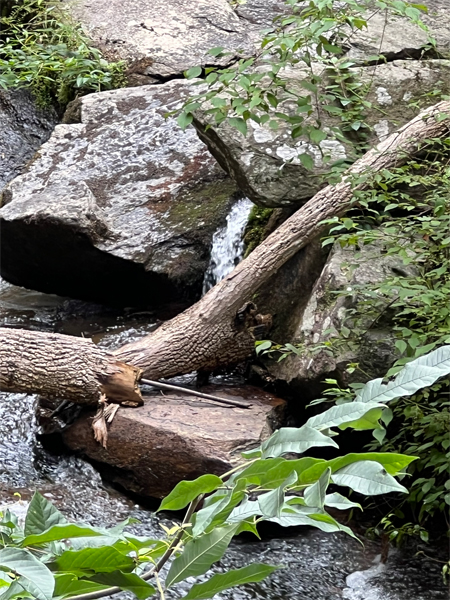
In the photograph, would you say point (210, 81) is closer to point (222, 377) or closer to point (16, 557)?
point (222, 377)

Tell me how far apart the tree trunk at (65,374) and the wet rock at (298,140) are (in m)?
1.37

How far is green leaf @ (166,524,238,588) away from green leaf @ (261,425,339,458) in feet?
0.27

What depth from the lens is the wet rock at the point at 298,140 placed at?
4586mm

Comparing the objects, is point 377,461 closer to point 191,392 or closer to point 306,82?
point 191,392

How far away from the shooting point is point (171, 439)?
3.71 metres

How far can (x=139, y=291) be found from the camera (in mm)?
5383

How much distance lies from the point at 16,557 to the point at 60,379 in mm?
3361

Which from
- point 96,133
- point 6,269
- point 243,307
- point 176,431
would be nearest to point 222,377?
point 243,307

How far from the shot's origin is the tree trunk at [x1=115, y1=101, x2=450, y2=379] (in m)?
4.26

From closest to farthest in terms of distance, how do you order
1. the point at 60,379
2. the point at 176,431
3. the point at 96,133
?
the point at 176,431
the point at 60,379
the point at 96,133

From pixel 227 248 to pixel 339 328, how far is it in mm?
1568

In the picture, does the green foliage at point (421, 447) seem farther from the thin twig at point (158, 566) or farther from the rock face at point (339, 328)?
the thin twig at point (158, 566)

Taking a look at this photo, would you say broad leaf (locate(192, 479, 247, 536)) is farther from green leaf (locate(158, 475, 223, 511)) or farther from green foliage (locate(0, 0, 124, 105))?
green foliage (locate(0, 0, 124, 105))

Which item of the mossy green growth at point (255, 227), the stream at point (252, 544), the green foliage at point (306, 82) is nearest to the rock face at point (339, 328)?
the green foliage at point (306, 82)
